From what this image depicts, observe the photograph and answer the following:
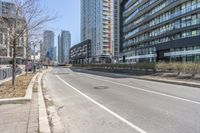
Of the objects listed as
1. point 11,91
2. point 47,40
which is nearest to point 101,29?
point 47,40

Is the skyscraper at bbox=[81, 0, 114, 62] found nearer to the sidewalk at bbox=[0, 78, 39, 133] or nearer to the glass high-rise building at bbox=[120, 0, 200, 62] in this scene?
the glass high-rise building at bbox=[120, 0, 200, 62]

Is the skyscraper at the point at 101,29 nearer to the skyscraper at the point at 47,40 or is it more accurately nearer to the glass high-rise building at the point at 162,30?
the glass high-rise building at the point at 162,30

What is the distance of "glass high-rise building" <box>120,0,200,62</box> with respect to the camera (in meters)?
61.6

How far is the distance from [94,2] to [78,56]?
44339mm

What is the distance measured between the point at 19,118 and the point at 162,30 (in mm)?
72069

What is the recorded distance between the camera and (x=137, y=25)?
100 m

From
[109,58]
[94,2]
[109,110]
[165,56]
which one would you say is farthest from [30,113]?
[94,2]

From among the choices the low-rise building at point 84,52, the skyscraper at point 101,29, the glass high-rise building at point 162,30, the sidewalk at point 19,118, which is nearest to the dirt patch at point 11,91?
the sidewalk at point 19,118

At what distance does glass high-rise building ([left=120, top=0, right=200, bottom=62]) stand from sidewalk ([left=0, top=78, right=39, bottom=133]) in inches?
2036

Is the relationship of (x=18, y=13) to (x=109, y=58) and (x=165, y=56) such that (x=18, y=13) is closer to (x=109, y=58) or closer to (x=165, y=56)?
(x=165, y=56)

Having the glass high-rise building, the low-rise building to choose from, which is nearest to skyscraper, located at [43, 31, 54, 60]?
the glass high-rise building

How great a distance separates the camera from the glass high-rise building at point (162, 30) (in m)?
61.6

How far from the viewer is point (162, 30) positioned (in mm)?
77188

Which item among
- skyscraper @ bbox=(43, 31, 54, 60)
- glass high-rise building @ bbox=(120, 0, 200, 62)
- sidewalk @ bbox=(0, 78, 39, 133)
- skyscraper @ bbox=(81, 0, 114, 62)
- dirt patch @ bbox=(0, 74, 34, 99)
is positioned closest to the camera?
sidewalk @ bbox=(0, 78, 39, 133)
